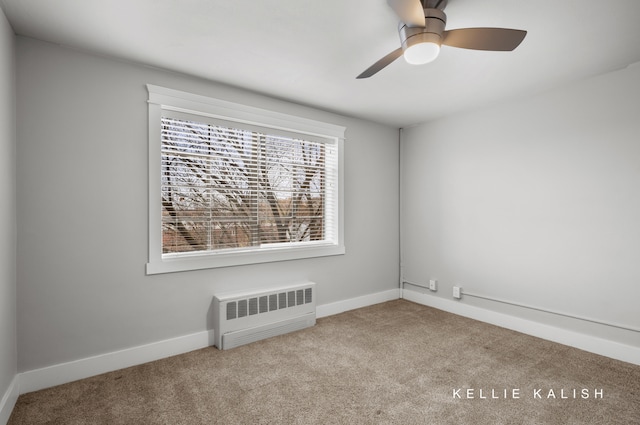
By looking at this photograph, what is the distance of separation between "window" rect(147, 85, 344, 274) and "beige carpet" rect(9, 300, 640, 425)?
2.86ft

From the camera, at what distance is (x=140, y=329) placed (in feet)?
8.55

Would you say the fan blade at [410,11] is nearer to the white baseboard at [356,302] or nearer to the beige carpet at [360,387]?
the beige carpet at [360,387]

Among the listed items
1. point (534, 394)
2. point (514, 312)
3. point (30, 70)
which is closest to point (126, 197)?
point (30, 70)

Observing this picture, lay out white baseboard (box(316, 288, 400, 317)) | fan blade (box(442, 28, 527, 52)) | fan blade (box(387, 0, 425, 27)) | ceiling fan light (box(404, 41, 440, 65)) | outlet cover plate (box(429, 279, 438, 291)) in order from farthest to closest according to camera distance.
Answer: outlet cover plate (box(429, 279, 438, 291)) → white baseboard (box(316, 288, 400, 317)) → ceiling fan light (box(404, 41, 440, 65)) → fan blade (box(442, 28, 527, 52)) → fan blade (box(387, 0, 425, 27))

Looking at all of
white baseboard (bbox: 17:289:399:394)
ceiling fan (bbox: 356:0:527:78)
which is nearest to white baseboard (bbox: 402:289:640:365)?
ceiling fan (bbox: 356:0:527:78)

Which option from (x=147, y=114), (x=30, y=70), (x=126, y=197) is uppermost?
(x=30, y=70)

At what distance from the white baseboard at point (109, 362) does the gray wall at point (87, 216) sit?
5cm

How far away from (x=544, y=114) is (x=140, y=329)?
4141mm

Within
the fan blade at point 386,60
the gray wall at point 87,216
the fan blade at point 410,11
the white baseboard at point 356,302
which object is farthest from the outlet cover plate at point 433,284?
the fan blade at point 410,11

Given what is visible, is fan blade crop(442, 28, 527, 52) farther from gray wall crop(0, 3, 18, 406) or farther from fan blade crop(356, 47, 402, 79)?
gray wall crop(0, 3, 18, 406)

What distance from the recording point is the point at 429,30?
1798mm

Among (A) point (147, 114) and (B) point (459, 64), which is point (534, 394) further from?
(A) point (147, 114)

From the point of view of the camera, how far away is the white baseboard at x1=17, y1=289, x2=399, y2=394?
2.21m

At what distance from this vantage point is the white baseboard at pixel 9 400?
6.04ft
